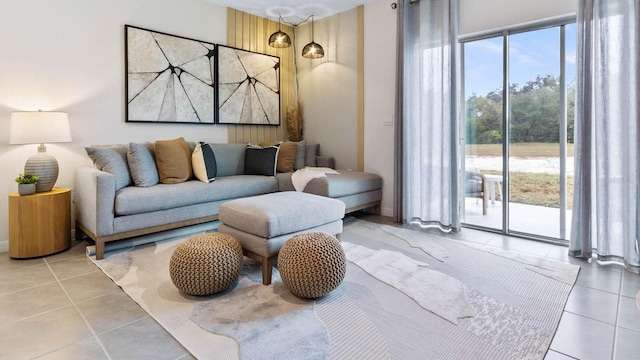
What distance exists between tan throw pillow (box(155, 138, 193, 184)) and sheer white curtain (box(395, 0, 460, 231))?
227 centimetres

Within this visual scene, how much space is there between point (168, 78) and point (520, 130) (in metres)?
3.69

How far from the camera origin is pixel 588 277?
2.45m

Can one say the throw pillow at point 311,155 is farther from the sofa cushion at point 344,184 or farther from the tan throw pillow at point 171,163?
the tan throw pillow at point 171,163

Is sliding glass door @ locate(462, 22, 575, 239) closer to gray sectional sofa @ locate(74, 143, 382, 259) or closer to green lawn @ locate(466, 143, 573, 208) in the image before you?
green lawn @ locate(466, 143, 573, 208)

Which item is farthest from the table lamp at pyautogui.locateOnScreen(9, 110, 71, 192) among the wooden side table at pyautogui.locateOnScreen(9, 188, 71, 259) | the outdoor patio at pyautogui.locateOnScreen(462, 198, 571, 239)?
the outdoor patio at pyautogui.locateOnScreen(462, 198, 571, 239)

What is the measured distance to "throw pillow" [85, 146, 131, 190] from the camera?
9.87 ft

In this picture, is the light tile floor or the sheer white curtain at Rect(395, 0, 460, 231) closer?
the light tile floor

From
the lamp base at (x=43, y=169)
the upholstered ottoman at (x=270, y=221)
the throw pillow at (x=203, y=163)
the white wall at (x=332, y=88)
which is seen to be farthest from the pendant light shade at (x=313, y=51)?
the lamp base at (x=43, y=169)

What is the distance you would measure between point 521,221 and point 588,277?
1.12 m

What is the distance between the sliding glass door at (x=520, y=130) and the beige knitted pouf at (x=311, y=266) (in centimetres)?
230

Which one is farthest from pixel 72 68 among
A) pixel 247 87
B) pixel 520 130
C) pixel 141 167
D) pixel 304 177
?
pixel 520 130

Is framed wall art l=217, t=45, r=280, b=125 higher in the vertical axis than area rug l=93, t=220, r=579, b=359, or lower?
higher

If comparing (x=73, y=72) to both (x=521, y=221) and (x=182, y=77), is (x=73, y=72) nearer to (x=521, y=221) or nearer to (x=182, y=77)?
(x=182, y=77)

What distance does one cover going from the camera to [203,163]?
139 inches
